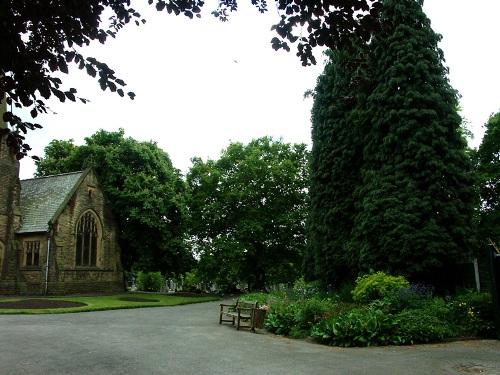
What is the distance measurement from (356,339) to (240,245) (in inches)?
918

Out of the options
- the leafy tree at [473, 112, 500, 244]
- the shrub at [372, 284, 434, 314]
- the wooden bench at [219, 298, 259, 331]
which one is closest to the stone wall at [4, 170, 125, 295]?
the wooden bench at [219, 298, 259, 331]

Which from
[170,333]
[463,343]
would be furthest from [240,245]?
[463,343]

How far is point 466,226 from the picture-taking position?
16.6 metres

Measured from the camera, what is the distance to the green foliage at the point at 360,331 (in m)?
11.2

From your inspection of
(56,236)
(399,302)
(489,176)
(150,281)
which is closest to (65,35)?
(399,302)

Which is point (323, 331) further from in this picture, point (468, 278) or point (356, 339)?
point (468, 278)

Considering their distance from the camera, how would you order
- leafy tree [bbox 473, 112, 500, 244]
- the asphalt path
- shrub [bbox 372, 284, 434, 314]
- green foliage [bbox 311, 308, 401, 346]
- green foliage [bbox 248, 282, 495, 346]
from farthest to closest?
1. leafy tree [bbox 473, 112, 500, 244]
2. shrub [bbox 372, 284, 434, 314]
3. green foliage [bbox 248, 282, 495, 346]
4. green foliage [bbox 311, 308, 401, 346]
5. the asphalt path

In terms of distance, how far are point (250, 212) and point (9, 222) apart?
18125 mm

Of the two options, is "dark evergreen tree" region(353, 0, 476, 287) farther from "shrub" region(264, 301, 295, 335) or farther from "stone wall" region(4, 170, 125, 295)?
"stone wall" region(4, 170, 125, 295)

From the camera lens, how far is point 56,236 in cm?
2980

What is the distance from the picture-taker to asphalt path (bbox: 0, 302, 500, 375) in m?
7.87

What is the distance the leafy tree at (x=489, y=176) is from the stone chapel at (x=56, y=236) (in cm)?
2837

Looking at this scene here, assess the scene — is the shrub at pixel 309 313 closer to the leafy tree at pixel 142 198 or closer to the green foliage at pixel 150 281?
the leafy tree at pixel 142 198

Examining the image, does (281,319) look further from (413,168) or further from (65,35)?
(65,35)
